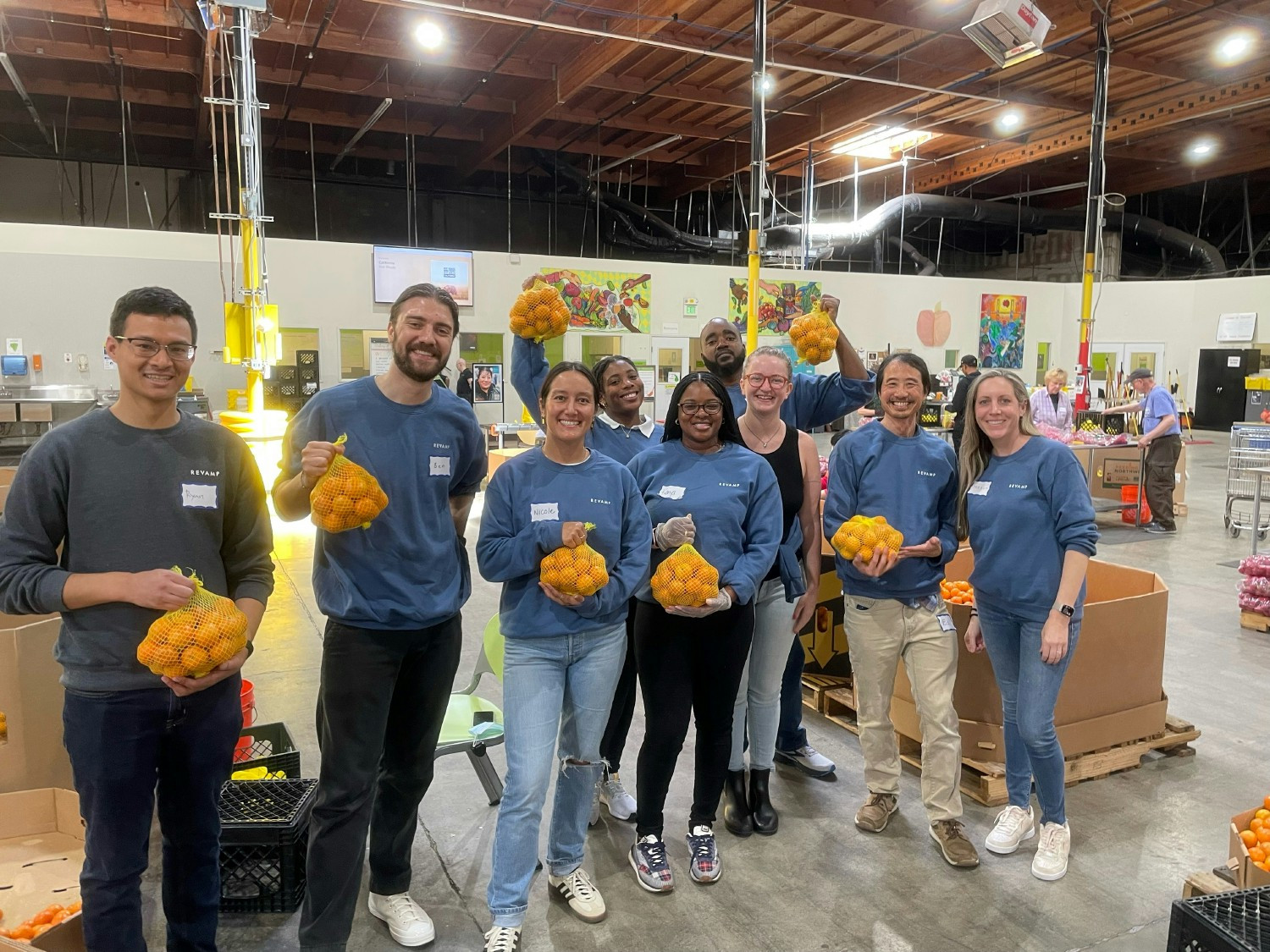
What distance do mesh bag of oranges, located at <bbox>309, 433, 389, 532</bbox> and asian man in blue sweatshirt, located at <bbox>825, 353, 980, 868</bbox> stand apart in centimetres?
155

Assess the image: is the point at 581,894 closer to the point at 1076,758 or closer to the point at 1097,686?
the point at 1076,758

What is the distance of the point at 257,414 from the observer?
6590 millimetres

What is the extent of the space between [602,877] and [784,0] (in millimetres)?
8134

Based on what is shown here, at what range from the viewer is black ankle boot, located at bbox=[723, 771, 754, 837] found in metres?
2.96

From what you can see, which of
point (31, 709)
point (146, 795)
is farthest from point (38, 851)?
point (146, 795)

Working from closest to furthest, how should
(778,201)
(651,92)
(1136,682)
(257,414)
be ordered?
(1136,682), (257,414), (651,92), (778,201)

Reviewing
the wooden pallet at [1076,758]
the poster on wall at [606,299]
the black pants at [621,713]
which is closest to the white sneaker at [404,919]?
the black pants at [621,713]

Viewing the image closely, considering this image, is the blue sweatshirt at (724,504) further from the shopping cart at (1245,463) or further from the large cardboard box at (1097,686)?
the shopping cart at (1245,463)

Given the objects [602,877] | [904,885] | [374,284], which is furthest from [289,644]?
[374,284]

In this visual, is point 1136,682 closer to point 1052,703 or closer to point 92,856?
point 1052,703

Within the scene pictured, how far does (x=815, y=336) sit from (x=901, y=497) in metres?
0.73

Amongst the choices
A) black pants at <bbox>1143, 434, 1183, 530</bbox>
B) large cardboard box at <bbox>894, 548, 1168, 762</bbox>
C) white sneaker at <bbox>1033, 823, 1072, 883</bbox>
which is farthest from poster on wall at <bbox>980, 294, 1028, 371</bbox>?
white sneaker at <bbox>1033, 823, 1072, 883</bbox>

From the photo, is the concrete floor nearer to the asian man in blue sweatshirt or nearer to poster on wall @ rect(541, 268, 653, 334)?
the asian man in blue sweatshirt

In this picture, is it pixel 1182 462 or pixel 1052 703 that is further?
pixel 1182 462
